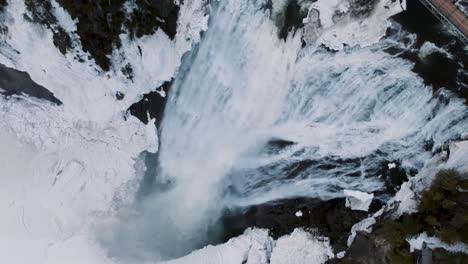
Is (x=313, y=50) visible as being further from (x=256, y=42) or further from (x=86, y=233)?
(x=86, y=233)

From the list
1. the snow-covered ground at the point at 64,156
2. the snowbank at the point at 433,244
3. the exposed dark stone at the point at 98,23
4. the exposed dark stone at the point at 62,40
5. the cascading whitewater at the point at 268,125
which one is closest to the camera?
Answer: the snowbank at the point at 433,244

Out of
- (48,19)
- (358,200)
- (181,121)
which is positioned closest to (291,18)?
(181,121)

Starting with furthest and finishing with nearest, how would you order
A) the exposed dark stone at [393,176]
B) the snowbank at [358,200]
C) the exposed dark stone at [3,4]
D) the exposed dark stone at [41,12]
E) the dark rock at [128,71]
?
the dark rock at [128,71] < the exposed dark stone at [3,4] < the snowbank at [358,200] < the exposed dark stone at [41,12] < the exposed dark stone at [393,176]

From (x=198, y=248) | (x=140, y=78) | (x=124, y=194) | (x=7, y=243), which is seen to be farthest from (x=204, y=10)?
(x=7, y=243)

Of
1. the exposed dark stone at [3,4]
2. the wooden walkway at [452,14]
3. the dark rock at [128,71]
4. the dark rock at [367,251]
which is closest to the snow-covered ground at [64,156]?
the dark rock at [128,71]

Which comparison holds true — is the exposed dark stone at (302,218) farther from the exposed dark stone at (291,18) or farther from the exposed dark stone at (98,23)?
the exposed dark stone at (98,23)

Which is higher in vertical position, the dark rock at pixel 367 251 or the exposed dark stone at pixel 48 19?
the exposed dark stone at pixel 48 19

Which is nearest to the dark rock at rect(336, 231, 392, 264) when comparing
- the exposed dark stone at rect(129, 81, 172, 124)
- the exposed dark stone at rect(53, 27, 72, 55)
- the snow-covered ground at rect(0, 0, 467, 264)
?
the snow-covered ground at rect(0, 0, 467, 264)

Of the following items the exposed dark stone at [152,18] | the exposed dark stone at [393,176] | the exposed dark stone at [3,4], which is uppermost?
the exposed dark stone at [3,4]
